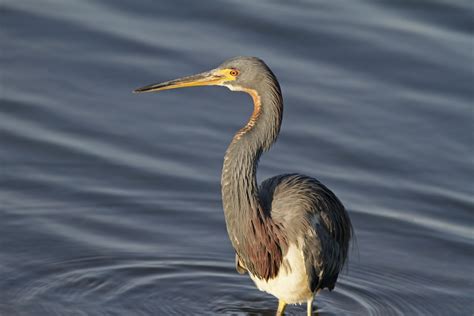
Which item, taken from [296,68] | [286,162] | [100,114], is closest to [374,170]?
[286,162]

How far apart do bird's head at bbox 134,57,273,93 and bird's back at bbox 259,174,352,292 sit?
97 centimetres

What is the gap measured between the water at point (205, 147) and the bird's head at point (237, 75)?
6.49 ft

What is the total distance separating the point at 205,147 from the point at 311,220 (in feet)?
10.3

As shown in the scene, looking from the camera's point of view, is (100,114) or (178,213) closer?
(178,213)

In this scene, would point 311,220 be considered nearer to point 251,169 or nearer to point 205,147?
point 251,169

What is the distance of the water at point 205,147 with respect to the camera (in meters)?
9.75

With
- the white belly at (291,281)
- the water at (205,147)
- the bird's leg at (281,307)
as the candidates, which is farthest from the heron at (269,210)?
the water at (205,147)

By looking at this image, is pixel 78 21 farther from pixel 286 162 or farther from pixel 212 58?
pixel 286 162

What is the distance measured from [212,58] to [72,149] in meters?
2.51

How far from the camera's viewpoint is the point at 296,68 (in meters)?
13.3

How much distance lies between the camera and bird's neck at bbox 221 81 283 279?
845cm

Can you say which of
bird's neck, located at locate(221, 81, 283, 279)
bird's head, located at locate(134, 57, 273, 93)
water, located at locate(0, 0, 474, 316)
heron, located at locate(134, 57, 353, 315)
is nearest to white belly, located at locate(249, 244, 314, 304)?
heron, located at locate(134, 57, 353, 315)

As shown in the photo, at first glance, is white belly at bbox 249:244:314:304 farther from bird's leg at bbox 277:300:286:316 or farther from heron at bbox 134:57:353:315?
bird's leg at bbox 277:300:286:316

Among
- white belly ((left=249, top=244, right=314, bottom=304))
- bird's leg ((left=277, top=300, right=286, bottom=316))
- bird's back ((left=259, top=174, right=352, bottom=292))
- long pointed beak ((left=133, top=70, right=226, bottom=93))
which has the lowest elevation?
bird's leg ((left=277, top=300, right=286, bottom=316))
